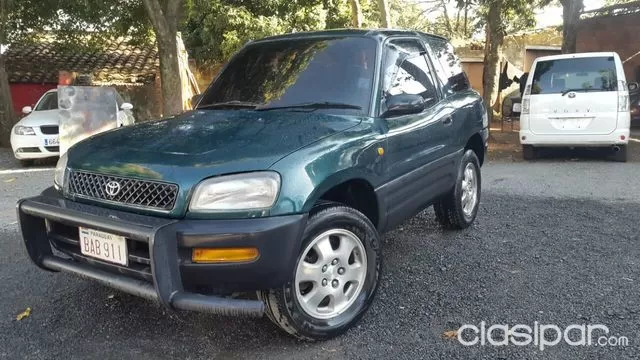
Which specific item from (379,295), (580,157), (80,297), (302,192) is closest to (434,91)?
(379,295)

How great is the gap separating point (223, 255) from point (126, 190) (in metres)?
0.64

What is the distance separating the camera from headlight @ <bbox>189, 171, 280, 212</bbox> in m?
2.58

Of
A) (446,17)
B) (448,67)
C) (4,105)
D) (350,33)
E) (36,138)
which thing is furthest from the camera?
(446,17)

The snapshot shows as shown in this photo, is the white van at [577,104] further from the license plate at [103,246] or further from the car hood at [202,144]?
the license plate at [103,246]

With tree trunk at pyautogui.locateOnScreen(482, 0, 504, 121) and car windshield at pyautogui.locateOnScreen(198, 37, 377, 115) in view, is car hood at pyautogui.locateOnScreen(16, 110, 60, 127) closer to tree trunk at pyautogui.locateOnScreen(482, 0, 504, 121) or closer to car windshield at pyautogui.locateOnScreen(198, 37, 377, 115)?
car windshield at pyautogui.locateOnScreen(198, 37, 377, 115)

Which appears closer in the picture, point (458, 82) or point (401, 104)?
point (401, 104)

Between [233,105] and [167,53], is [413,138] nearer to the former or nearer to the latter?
[233,105]

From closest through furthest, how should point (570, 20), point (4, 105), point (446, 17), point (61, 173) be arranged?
1. point (61, 173)
2. point (570, 20)
3. point (4, 105)
4. point (446, 17)

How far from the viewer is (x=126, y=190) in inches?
108

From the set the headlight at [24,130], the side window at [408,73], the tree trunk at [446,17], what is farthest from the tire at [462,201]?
the tree trunk at [446,17]

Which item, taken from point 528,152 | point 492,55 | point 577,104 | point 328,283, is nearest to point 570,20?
point 492,55

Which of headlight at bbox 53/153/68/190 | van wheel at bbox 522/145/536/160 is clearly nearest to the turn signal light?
headlight at bbox 53/153/68/190

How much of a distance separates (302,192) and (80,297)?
6.40 ft

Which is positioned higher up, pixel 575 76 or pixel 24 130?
pixel 575 76
